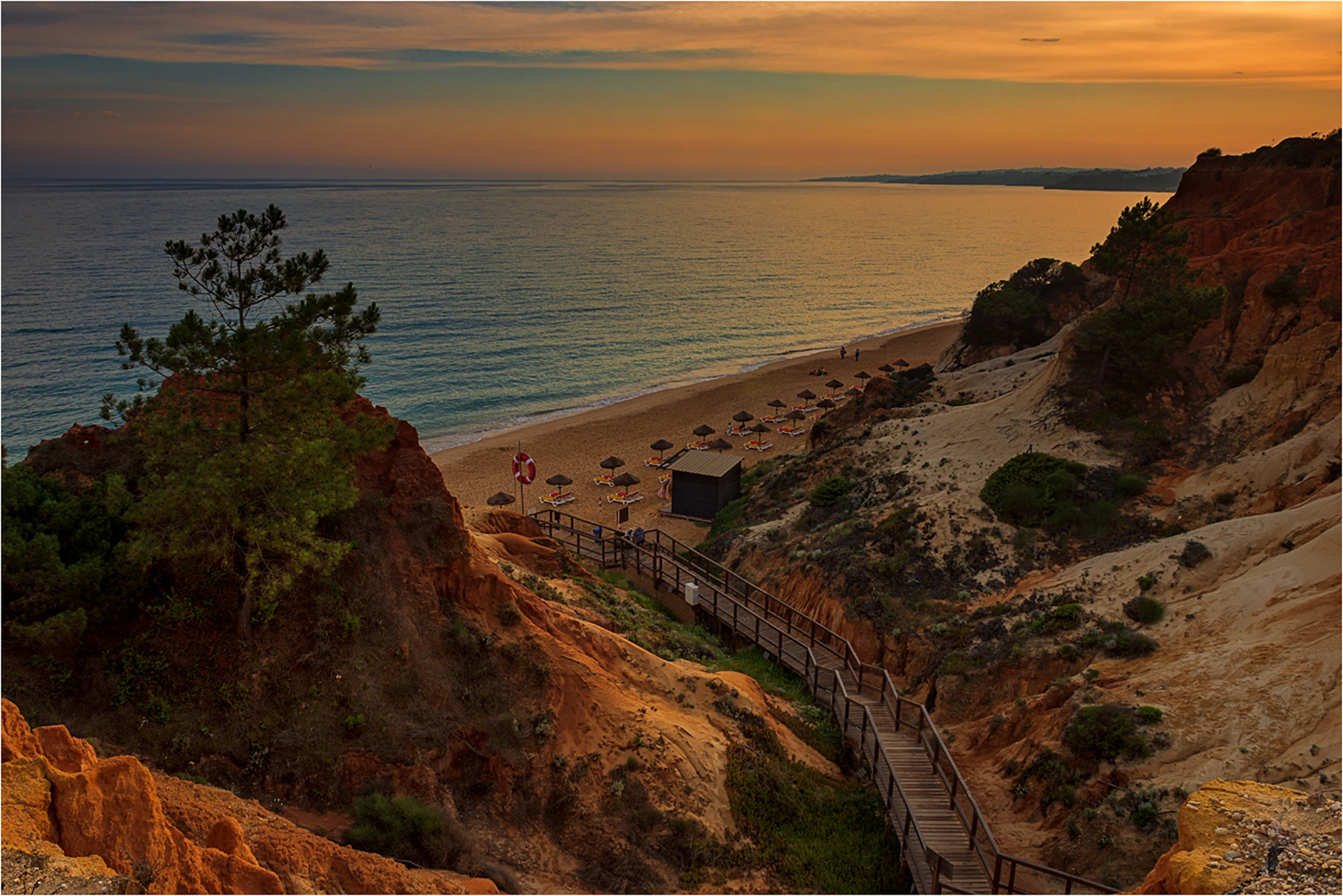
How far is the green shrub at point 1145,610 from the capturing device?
18.9 metres

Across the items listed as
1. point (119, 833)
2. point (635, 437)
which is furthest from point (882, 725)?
point (635, 437)

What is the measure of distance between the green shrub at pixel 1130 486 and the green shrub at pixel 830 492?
930cm

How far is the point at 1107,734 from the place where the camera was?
15.3 m

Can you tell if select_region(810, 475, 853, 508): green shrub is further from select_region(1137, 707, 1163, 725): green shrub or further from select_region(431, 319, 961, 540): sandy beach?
select_region(1137, 707, 1163, 725): green shrub

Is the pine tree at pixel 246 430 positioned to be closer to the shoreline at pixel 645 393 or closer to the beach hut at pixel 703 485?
the beach hut at pixel 703 485

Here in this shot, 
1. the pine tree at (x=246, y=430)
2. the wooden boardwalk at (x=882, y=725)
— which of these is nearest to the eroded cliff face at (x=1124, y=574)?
the wooden boardwalk at (x=882, y=725)

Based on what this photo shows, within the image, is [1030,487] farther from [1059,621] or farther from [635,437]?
[635,437]

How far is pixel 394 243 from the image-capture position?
162750 millimetres

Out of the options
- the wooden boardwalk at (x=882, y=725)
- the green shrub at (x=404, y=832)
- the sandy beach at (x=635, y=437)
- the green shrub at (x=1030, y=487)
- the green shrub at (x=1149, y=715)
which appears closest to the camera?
the green shrub at (x=404, y=832)

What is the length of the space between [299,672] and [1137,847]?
44.3 ft

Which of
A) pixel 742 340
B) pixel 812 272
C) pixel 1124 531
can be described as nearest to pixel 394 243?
pixel 812 272

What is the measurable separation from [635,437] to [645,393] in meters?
14.0

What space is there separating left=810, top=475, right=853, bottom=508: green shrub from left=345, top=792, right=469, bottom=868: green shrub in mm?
22110

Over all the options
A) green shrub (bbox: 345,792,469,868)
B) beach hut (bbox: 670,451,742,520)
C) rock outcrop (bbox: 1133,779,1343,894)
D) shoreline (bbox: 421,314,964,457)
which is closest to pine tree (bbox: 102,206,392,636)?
green shrub (bbox: 345,792,469,868)
